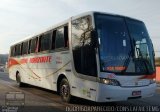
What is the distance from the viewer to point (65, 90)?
1180cm

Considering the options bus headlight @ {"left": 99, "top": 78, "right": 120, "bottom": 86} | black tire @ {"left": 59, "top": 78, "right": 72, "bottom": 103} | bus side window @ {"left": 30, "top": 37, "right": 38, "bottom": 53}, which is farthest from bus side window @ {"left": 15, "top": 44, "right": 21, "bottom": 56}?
bus headlight @ {"left": 99, "top": 78, "right": 120, "bottom": 86}

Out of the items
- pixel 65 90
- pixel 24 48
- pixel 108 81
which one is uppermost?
pixel 24 48

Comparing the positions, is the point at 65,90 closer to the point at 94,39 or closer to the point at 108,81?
the point at 108,81

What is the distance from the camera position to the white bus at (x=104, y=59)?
9.55m

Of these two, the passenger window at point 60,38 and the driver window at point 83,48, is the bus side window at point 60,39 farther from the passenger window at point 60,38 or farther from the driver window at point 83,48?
the driver window at point 83,48

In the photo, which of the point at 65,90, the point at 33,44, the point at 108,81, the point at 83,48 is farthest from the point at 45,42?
the point at 108,81

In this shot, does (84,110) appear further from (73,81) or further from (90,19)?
(90,19)

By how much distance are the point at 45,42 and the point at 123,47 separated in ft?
17.4

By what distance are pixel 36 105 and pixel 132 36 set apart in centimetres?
412

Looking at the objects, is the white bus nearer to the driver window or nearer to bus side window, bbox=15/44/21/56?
the driver window

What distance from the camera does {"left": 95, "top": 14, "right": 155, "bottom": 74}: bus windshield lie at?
9.66 m

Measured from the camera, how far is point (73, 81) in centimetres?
1102

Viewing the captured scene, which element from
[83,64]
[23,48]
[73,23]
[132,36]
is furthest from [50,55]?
[23,48]

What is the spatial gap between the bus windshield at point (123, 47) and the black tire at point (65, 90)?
2.50 metres
